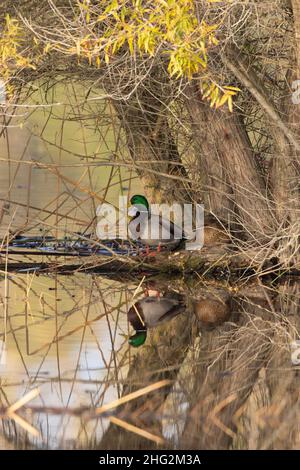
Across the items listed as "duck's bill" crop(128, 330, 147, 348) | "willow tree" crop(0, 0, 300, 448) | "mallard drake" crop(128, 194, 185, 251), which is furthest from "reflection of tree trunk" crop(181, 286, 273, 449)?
"mallard drake" crop(128, 194, 185, 251)

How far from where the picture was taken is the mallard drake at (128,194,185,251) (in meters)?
10.9

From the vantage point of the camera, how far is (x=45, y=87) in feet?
37.7

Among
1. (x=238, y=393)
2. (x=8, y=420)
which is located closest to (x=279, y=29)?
(x=238, y=393)

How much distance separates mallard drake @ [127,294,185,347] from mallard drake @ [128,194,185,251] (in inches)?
47.1

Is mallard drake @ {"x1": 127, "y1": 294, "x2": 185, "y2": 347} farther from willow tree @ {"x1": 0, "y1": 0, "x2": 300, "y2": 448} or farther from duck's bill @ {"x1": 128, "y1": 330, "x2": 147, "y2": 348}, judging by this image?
willow tree @ {"x1": 0, "y1": 0, "x2": 300, "y2": 448}

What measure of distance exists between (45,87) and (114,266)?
1976 mm

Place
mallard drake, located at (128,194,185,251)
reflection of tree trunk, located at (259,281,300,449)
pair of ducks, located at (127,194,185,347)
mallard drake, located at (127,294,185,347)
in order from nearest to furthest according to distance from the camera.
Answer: reflection of tree trunk, located at (259,281,300,449) → mallard drake, located at (127,294,185,347) → pair of ducks, located at (127,194,185,347) → mallard drake, located at (128,194,185,251)

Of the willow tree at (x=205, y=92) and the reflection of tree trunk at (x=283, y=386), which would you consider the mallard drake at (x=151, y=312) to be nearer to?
the willow tree at (x=205, y=92)

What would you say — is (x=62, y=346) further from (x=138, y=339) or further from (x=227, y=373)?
(x=227, y=373)

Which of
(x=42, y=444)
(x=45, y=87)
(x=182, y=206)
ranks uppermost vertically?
(x=45, y=87)

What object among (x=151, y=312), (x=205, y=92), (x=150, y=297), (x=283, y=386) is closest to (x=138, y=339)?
(x=151, y=312)

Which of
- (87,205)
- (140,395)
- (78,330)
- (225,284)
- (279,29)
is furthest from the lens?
(87,205)

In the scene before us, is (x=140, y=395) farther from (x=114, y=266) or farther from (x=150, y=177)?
Result: (x=150, y=177)

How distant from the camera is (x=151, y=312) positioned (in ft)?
30.0
